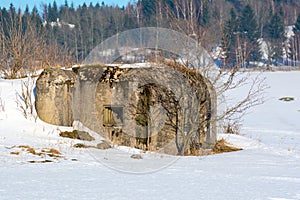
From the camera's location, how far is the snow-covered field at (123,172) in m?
3.96

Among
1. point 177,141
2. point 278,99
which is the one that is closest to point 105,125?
point 177,141

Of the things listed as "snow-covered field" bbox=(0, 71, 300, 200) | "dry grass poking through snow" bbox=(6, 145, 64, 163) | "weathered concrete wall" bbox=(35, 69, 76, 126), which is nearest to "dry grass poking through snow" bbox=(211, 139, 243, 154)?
"snow-covered field" bbox=(0, 71, 300, 200)

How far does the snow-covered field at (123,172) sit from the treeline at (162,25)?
304 centimetres

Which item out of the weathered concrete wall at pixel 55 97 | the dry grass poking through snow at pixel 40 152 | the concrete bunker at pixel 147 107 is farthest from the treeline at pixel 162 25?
the dry grass poking through snow at pixel 40 152

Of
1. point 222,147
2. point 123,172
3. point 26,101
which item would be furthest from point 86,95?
point 123,172

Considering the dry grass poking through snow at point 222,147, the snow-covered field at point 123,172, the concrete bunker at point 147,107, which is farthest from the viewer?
the dry grass poking through snow at point 222,147

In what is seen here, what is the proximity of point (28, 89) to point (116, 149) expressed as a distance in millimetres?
3490

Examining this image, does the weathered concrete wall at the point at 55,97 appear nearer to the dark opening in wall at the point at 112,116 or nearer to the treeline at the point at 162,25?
the dark opening in wall at the point at 112,116

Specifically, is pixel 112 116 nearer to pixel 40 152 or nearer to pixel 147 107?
pixel 147 107

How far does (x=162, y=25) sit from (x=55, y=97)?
4912 millimetres

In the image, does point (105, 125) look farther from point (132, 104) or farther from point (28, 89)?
point (28, 89)

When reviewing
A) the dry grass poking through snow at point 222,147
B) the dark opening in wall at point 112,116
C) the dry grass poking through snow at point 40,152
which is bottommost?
the dry grass poking through snow at point 222,147

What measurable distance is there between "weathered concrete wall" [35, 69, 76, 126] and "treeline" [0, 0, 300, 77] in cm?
290

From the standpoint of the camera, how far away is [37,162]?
5570 millimetres
